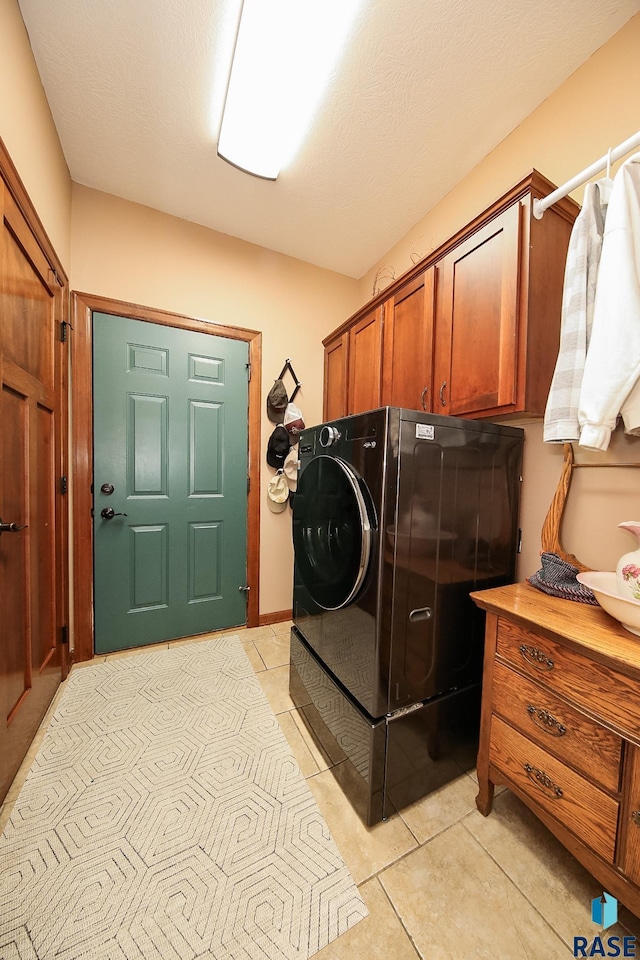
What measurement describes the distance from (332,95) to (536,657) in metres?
2.28

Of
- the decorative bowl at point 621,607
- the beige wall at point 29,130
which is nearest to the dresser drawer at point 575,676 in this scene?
the decorative bowl at point 621,607

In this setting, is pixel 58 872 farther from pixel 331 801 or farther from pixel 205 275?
pixel 205 275

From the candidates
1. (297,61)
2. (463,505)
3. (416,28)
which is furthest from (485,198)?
(463,505)

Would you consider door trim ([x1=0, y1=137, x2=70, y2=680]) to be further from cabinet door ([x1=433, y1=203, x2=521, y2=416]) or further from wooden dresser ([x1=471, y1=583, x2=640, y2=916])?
wooden dresser ([x1=471, y1=583, x2=640, y2=916])

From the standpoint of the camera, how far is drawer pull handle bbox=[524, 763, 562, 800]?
0.86m

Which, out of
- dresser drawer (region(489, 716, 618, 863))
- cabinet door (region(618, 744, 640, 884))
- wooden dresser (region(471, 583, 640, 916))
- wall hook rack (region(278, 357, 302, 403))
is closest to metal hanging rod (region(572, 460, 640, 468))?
wooden dresser (region(471, 583, 640, 916))

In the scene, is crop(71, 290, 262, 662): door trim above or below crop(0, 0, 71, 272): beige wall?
below

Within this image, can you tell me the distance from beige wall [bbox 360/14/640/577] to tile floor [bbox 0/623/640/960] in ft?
2.93

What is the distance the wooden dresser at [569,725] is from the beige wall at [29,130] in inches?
92.2

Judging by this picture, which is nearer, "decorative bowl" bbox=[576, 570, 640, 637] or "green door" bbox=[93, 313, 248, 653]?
"decorative bowl" bbox=[576, 570, 640, 637]

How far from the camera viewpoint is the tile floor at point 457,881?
2.59ft

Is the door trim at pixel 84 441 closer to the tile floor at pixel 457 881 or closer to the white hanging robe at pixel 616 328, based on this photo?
the tile floor at pixel 457 881

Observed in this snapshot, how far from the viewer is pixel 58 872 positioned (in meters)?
0.92

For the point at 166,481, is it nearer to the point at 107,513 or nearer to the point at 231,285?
the point at 107,513
